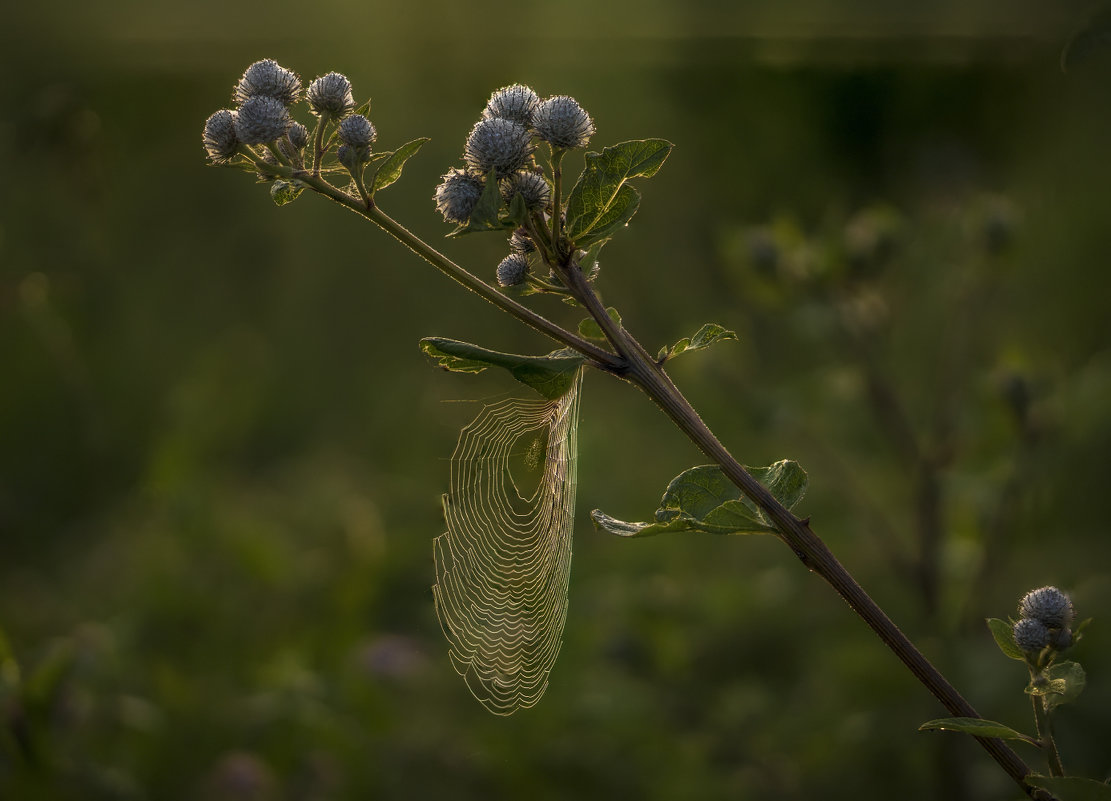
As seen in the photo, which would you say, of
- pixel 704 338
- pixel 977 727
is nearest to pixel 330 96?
pixel 704 338

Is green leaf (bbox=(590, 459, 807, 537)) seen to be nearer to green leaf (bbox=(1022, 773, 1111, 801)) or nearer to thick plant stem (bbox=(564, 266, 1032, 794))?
thick plant stem (bbox=(564, 266, 1032, 794))

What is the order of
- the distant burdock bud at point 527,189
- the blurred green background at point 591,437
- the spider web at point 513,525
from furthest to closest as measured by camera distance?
1. the blurred green background at point 591,437
2. the spider web at point 513,525
3. the distant burdock bud at point 527,189

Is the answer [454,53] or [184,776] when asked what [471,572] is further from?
[454,53]

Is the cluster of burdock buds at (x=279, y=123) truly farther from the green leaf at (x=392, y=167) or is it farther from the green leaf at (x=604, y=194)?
the green leaf at (x=604, y=194)

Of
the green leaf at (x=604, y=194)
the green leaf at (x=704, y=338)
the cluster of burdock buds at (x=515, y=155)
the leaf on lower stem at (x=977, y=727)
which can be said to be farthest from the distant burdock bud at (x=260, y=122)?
the leaf on lower stem at (x=977, y=727)

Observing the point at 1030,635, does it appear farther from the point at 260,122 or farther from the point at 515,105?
the point at 260,122

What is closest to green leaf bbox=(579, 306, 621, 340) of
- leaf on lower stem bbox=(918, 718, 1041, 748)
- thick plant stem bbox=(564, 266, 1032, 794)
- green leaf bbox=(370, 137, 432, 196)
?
thick plant stem bbox=(564, 266, 1032, 794)

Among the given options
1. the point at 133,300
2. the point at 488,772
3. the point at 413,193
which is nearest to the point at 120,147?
the point at 133,300
